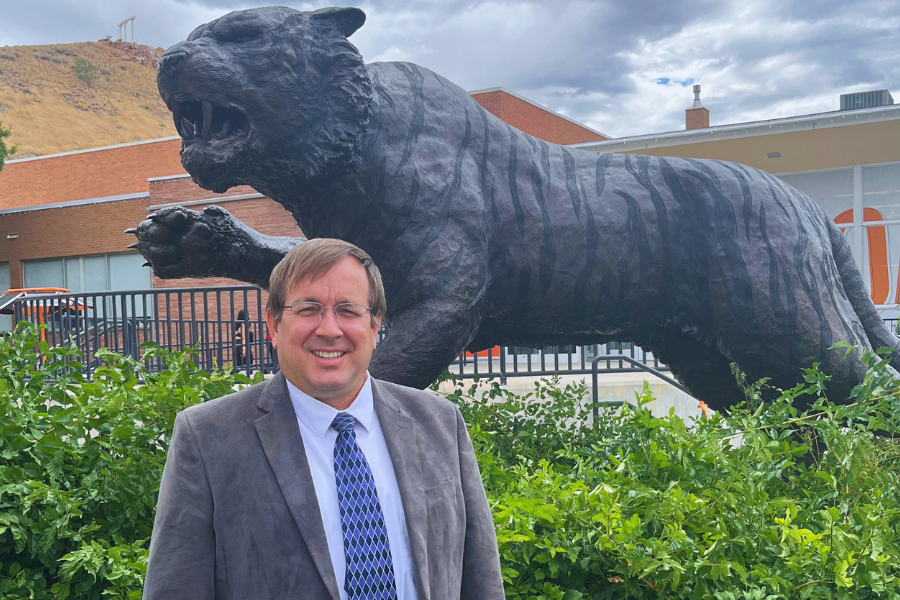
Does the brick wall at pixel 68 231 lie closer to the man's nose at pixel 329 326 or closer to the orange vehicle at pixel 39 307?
the orange vehicle at pixel 39 307

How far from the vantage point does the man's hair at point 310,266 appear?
1.66m

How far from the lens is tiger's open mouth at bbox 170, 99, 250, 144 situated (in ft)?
9.29

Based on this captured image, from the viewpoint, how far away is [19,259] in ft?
93.4

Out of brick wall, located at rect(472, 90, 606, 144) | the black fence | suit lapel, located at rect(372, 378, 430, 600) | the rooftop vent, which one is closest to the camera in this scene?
suit lapel, located at rect(372, 378, 430, 600)

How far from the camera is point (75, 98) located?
93688mm

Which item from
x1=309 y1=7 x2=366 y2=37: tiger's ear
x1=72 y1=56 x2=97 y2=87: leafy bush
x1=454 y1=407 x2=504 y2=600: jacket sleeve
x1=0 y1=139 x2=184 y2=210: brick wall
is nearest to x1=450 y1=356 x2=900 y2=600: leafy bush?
x1=454 y1=407 x2=504 y2=600: jacket sleeve

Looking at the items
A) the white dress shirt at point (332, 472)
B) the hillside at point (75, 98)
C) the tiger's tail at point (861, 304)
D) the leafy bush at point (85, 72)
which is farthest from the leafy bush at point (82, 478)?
the leafy bush at point (85, 72)

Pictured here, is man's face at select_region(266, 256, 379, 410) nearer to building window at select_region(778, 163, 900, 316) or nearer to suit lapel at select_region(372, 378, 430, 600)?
suit lapel at select_region(372, 378, 430, 600)

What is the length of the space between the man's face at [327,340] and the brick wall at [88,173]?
33.0 m

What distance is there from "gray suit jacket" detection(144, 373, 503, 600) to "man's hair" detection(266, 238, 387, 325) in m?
0.20

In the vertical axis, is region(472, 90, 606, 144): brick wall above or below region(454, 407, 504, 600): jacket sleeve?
above

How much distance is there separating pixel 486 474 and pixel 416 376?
535 millimetres

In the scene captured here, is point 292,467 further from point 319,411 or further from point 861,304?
point 861,304

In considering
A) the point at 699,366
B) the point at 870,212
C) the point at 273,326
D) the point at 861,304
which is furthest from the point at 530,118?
the point at 273,326
